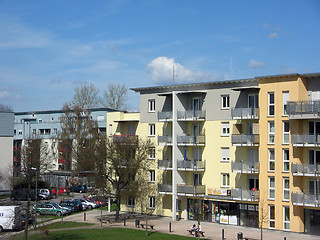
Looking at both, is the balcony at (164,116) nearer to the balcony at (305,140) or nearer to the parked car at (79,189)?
the balcony at (305,140)

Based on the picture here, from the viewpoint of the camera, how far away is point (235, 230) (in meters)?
43.8

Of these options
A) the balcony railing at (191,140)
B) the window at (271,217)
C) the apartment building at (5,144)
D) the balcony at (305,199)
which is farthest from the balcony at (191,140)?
the apartment building at (5,144)

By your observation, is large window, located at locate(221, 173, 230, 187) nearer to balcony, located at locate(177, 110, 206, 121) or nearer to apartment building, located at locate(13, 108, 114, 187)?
balcony, located at locate(177, 110, 206, 121)

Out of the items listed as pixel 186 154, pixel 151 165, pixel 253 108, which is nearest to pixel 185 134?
pixel 186 154

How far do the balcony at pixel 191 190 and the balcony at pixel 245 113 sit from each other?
27.0 feet

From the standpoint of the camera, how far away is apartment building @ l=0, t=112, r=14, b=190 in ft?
243

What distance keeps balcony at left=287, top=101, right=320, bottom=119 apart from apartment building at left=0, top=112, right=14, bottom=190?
1897 inches

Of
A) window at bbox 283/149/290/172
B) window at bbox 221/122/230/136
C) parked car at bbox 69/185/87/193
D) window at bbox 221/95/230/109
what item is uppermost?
window at bbox 221/95/230/109

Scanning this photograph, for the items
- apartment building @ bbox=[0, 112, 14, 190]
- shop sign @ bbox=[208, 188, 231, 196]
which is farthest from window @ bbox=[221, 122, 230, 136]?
apartment building @ bbox=[0, 112, 14, 190]

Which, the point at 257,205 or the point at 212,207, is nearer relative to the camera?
the point at 257,205

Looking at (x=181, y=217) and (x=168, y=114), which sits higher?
(x=168, y=114)

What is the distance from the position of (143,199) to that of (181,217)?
4715 mm

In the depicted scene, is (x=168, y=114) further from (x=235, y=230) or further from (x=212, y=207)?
(x=235, y=230)

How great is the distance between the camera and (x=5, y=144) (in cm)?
7512
